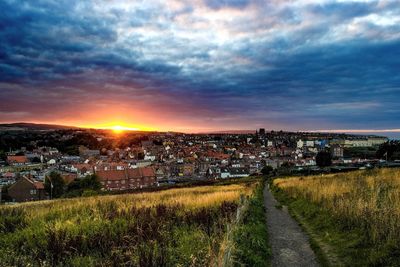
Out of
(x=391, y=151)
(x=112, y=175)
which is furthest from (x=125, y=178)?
(x=391, y=151)

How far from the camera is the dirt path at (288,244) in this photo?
29.0 ft

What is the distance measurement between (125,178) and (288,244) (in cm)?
10056

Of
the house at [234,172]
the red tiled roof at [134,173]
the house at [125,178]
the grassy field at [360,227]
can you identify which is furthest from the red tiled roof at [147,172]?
the grassy field at [360,227]

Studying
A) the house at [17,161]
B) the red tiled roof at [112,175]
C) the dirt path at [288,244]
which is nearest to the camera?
the dirt path at [288,244]

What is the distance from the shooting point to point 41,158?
19662 centimetres

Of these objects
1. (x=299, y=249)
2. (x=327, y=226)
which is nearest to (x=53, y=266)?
(x=299, y=249)

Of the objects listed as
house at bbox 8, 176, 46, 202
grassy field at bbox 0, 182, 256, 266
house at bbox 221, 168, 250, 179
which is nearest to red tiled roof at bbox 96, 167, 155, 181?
house at bbox 8, 176, 46, 202

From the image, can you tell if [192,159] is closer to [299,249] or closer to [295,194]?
[295,194]

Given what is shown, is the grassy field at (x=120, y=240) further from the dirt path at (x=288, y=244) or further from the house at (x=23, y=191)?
the house at (x=23, y=191)

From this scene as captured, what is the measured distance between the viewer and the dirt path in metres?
8.83

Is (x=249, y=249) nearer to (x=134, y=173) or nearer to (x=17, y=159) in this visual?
(x=134, y=173)

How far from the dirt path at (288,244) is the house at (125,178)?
93.6 m

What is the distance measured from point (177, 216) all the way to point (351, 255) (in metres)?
5.90

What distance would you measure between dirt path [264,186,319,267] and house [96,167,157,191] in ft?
307
